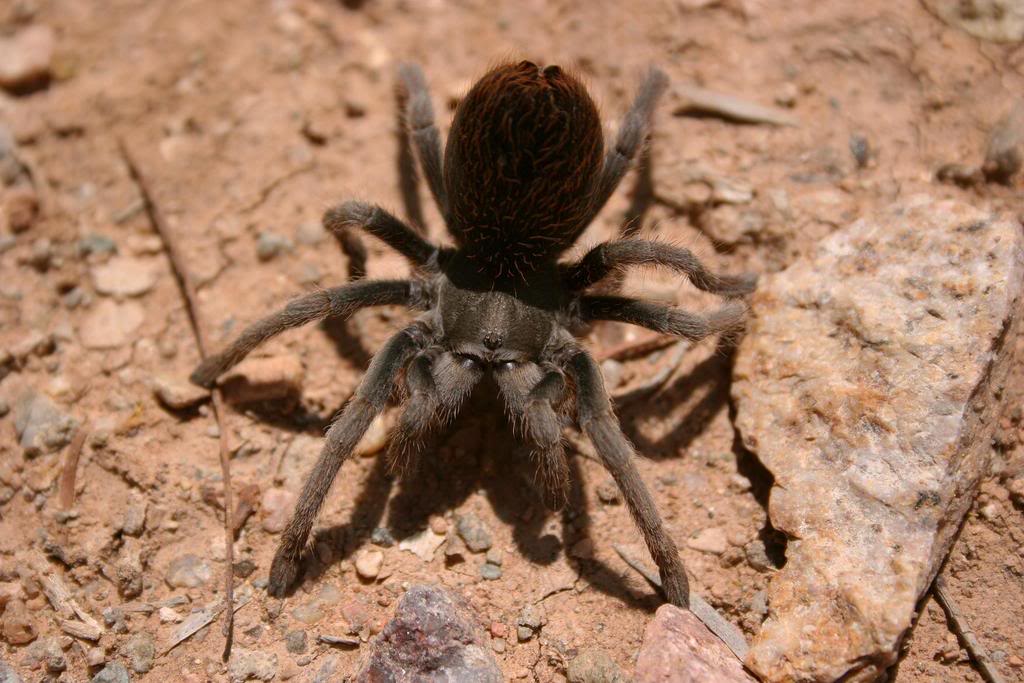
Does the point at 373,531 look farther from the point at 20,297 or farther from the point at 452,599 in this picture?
the point at 20,297

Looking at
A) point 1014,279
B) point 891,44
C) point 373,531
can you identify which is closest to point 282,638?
point 373,531

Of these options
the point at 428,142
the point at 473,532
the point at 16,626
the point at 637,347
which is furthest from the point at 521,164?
the point at 16,626

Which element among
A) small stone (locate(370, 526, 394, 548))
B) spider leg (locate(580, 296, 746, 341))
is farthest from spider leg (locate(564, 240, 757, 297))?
small stone (locate(370, 526, 394, 548))

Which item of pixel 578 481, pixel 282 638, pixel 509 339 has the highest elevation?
pixel 509 339

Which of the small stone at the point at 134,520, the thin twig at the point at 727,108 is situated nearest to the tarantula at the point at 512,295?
the small stone at the point at 134,520

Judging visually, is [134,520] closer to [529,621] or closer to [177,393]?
[177,393]

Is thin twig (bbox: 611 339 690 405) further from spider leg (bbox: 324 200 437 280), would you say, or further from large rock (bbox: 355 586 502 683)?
large rock (bbox: 355 586 502 683)
